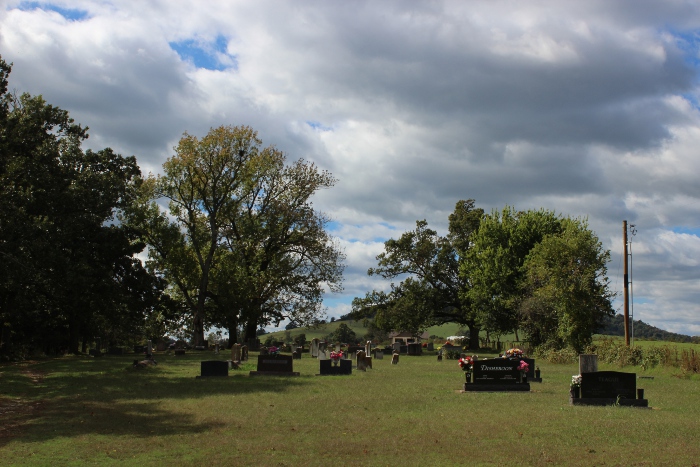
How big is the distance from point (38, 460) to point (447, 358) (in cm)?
3249

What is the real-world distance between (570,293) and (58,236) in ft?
90.3

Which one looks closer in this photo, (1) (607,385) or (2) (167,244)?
(1) (607,385)

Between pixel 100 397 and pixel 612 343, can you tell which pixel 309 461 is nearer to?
pixel 100 397

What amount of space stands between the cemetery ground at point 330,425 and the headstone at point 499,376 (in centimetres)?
61

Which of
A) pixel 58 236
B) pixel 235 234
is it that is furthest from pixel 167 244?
pixel 58 236

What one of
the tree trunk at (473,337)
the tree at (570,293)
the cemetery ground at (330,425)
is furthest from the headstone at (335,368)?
the tree trunk at (473,337)

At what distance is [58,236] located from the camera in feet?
95.3

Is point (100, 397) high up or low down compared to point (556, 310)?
down

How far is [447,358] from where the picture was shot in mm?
39938

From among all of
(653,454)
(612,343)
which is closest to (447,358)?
(612,343)

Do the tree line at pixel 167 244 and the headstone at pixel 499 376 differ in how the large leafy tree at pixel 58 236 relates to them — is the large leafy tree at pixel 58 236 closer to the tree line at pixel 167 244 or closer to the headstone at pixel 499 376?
the tree line at pixel 167 244

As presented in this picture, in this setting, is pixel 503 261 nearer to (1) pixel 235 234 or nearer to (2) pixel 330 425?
(1) pixel 235 234

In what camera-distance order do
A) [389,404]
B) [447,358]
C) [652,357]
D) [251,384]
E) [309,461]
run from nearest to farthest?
[309,461]
[389,404]
[251,384]
[652,357]
[447,358]

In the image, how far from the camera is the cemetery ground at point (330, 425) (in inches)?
382
